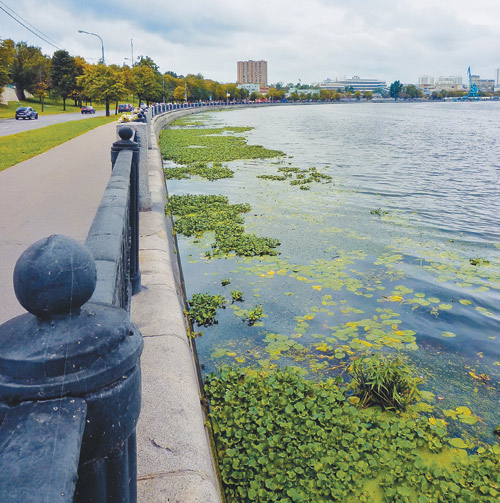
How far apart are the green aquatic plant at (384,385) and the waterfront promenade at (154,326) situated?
1618 millimetres

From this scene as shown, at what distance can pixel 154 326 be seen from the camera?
460 cm

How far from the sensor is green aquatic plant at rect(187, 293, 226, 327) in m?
6.13

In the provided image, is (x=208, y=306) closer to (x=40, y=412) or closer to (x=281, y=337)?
(x=281, y=337)

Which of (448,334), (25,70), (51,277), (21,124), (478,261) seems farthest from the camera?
(25,70)

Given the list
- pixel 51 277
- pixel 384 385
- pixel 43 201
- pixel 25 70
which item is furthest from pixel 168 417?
pixel 25 70

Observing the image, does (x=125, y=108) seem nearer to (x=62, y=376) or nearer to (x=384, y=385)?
(x=384, y=385)

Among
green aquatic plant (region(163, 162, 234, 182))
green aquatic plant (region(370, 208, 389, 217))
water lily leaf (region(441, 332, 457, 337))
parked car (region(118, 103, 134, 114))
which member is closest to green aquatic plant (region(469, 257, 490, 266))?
water lily leaf (region(441, 332, 457, 337))

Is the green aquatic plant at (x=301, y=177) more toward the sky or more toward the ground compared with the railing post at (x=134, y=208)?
more toward the ground

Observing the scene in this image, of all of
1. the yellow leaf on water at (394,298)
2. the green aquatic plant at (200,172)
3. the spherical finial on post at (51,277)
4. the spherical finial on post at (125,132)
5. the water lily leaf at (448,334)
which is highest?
the spherical finial on post at (125,132)

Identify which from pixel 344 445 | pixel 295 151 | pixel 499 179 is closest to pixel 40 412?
pixel 344 445

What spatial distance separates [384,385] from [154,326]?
2307 millimetres

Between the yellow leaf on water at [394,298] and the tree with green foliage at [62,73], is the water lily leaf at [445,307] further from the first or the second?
the tree with green foliage at [62,73]

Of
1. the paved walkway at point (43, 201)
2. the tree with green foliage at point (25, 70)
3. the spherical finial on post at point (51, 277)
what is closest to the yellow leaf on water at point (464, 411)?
the paved walkway at point (43, 201)

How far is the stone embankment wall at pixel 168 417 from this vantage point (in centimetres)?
271
